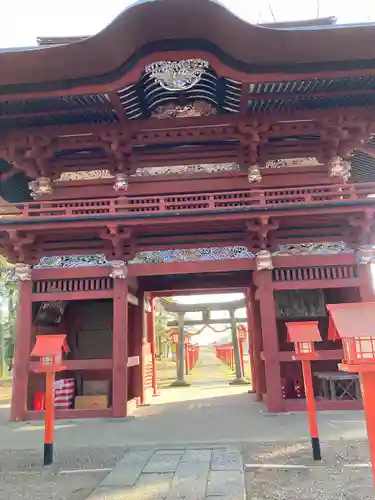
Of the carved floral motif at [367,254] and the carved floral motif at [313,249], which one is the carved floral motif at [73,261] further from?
the carved floral motif at [367,254]

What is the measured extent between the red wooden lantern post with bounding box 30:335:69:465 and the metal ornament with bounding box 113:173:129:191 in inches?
202

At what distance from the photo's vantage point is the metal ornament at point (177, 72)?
908 centimetres

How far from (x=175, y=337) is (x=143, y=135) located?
616 inches

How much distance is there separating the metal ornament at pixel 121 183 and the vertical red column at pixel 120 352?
2.60 metres

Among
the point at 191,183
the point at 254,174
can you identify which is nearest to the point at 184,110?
the point at 191,183

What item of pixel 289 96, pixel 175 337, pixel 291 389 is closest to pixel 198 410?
pixel 291 389

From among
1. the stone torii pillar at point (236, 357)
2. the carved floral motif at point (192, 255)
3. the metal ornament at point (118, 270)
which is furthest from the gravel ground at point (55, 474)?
the stone torii pillar at point (236, 357)

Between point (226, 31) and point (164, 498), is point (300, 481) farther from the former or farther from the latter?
point (226, 31)

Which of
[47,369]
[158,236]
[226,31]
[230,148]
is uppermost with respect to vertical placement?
[226,31]

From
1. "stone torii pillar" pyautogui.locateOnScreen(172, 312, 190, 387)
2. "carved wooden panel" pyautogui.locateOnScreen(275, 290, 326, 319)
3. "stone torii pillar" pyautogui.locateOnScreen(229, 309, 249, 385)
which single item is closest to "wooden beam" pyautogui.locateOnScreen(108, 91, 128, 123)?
"carved wooden panel" pyautogui.locateOnScreen(275, 290, 326, 319)

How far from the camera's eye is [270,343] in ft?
29.7

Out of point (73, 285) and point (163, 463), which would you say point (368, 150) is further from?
point (163, 463)

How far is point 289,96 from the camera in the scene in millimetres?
9430

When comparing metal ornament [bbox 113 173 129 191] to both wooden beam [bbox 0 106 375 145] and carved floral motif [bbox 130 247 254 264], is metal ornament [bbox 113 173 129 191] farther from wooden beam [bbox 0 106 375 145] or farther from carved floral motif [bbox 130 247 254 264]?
carved floral motif [bbox 130 247 254 264]
